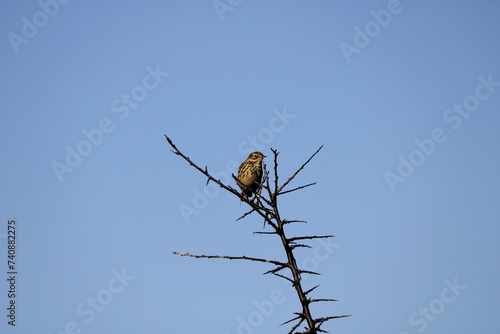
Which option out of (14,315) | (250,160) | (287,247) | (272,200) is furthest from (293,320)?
(14,315)

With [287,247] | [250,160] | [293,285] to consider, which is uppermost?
[250,160]

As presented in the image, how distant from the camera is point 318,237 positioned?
117 inches

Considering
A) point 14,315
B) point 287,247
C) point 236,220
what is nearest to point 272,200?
point 287,247

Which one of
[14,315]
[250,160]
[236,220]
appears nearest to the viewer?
[236,220]

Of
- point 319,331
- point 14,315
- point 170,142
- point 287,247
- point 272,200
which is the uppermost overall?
point 14,315

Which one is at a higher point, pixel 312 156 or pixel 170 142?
pixel 170 142

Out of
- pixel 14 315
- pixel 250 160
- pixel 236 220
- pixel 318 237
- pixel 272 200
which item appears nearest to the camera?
pixel 318 237

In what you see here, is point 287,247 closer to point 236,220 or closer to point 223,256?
point 223,256

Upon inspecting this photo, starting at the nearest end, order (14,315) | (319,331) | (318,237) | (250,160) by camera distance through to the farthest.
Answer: (319,331) → (318,237) → (250,160) → (14,315)

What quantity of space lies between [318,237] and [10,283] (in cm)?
1149

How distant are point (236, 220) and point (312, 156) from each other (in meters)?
1.00

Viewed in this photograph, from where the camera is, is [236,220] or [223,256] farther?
[236,220]

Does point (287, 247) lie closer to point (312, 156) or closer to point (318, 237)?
point (318, 237)

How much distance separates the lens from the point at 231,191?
3625 mm
